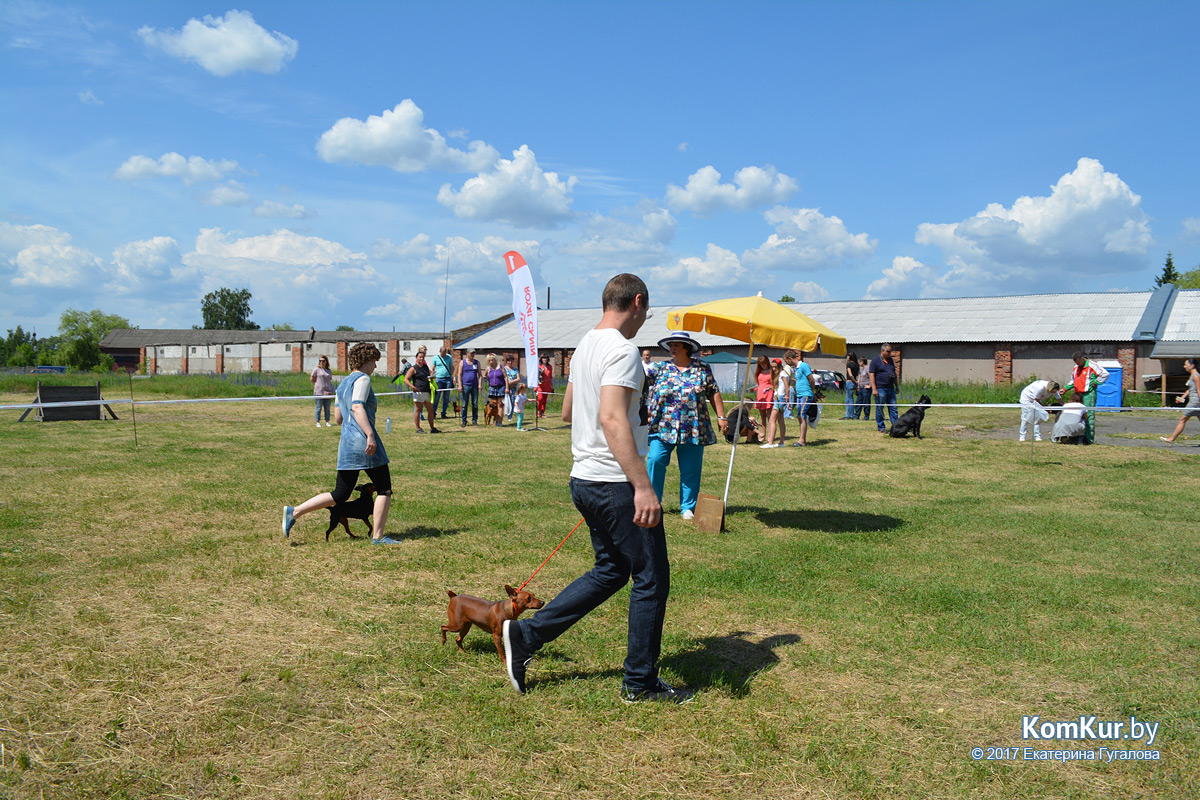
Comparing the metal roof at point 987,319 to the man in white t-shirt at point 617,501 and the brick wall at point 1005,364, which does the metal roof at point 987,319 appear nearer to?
the brick wall at point 1005,364

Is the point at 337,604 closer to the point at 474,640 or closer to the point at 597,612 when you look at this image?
the point at 474,640

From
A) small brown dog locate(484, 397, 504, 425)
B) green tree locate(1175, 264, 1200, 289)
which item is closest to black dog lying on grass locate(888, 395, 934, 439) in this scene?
small brown dog locate(484, 397, 504, 425)

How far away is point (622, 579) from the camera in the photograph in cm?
360

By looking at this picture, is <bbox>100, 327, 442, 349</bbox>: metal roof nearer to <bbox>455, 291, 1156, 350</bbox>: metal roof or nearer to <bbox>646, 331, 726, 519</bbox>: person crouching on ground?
<bbox>455, 291, 1156, 350</bbox>: metal roof

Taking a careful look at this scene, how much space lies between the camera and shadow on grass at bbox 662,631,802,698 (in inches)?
153

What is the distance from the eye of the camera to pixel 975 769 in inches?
123

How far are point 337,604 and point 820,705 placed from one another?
3.24 meters

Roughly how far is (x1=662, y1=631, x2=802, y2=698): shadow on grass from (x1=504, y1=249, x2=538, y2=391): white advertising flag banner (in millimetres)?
11410

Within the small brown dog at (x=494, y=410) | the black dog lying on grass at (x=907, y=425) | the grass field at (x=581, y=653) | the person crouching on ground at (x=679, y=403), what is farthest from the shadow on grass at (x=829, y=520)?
the small brown dog at (x=494, y=410)

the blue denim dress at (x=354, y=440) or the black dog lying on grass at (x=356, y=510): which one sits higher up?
the blue denim dress at (x=354, y=440)

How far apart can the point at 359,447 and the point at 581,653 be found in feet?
10.2

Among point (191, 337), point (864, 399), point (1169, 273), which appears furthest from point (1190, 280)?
point (191, 337)

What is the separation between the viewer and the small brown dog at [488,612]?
3945 millimetres

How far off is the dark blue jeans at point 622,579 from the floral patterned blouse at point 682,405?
358 centimetres
